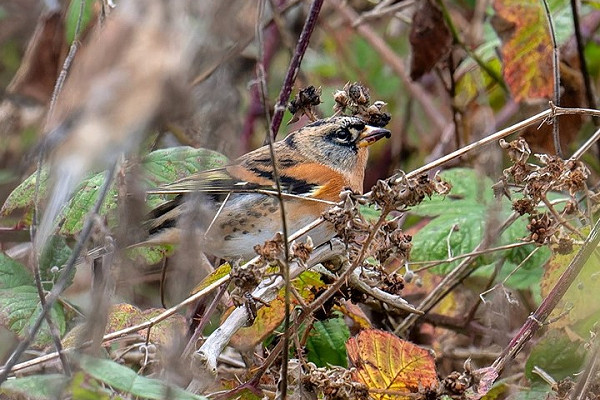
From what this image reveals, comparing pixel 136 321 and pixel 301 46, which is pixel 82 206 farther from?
pixel 301 46

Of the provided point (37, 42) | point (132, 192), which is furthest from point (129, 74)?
point (37, 42)

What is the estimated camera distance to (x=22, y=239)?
11.8ft

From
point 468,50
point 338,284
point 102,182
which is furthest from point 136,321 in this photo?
point 468,50

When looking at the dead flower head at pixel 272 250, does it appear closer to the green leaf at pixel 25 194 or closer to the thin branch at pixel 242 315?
the thin branch at pixel 242 315

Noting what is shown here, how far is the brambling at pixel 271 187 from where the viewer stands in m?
3.23

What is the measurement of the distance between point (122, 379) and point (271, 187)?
5.55 feet

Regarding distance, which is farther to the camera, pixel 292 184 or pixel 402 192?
pixel 292 184

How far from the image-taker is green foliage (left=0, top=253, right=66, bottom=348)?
9.04 ft

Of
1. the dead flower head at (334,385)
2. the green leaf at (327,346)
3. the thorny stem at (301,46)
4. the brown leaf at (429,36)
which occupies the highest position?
the thorny stem at (301,46)

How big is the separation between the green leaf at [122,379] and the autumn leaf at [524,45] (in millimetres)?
2827

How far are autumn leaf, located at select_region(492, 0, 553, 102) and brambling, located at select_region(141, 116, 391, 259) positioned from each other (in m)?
0.87

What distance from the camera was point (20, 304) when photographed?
111 inches

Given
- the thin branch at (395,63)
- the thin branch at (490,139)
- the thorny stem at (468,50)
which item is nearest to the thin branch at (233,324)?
the thin branch at (490,139)

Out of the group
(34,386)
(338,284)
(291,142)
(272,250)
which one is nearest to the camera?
(34,386)
